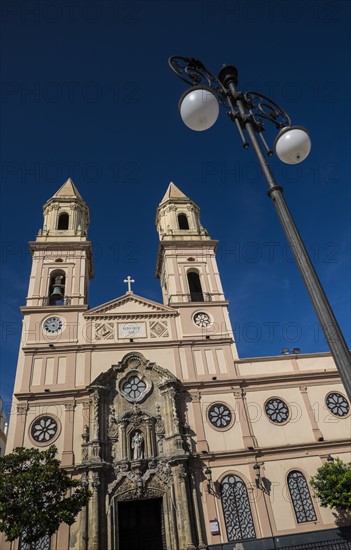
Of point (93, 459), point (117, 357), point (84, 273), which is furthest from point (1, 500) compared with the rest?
point (84, 273)

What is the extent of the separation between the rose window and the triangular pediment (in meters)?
4.76

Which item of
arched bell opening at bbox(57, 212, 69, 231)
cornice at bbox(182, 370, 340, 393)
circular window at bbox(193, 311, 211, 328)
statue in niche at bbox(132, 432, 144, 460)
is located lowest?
statue in niche at bbox(132, 432, 144, 460)

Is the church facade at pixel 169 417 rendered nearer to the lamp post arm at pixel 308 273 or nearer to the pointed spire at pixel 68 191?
the pointed spire at pixel 68 191

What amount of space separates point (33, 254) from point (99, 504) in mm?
17539

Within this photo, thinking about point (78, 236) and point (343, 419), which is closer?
point (343, 419)

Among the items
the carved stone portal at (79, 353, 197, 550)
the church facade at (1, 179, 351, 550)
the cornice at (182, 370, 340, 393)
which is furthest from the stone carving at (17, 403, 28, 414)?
the cornice at (182, 370, 340, 393)

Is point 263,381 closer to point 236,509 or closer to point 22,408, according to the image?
point 236,509

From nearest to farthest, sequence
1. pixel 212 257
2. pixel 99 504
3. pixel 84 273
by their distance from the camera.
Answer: pixel 99 504 → pixel 84 273 → pixel 212 257

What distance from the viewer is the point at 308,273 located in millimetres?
5266

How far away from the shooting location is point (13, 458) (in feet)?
50.3

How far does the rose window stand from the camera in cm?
2220

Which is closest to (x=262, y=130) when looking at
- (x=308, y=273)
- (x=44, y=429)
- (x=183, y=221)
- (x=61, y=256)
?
(x=308, y=273)

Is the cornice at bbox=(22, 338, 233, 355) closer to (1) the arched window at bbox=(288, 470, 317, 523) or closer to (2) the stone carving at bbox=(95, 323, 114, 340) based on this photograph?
(2) the stone carving at bbox=(95, 323, 114, 340)

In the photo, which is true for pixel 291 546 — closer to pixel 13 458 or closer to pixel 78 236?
pixel 13 458
